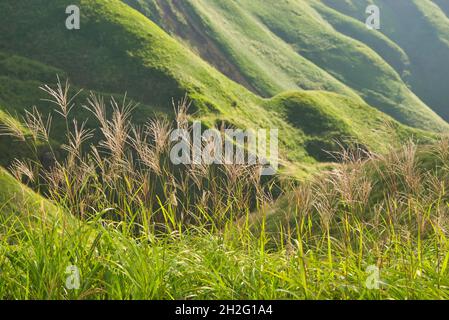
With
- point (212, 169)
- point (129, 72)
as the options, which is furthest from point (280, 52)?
point (212, 169)

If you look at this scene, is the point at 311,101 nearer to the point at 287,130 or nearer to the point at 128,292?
the point at 287,130

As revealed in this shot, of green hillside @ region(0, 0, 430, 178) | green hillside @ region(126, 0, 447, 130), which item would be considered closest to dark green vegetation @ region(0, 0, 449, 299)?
green hillside @ region(0, 0, 430, 178)

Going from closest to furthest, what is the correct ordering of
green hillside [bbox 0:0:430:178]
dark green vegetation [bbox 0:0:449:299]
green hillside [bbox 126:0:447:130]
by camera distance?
1. dark green vegetation [bbox 0:0:449:299]
2. green hillside [bbox 0:0:430:178]
3. green hillside [bbox 126:0:447:130]

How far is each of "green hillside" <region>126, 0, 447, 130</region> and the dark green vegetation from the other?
1.78ft

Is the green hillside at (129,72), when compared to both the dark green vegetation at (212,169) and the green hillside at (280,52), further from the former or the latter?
the green hillside at (280,52)

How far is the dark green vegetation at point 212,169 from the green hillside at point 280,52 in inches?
21.3

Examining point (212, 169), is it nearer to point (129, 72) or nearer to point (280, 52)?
point (129, 72)

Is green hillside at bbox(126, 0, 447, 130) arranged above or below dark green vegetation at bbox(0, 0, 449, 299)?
above

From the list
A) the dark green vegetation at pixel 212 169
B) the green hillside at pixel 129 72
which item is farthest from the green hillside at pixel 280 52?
the green hillside at pixel 129 72

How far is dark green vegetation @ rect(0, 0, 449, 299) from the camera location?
22.3ft

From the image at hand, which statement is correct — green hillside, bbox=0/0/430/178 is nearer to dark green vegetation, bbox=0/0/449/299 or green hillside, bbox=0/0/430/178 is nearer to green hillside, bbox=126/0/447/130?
dark green vegetation, bbox=0/0/449/299

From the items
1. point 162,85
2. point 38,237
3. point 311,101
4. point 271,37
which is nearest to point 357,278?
point 38,237
